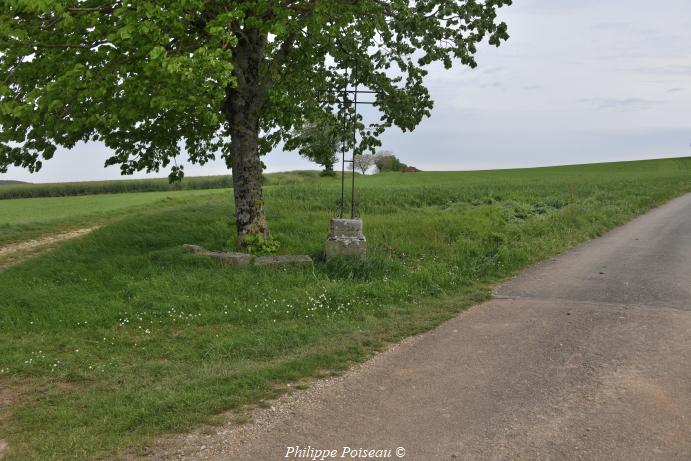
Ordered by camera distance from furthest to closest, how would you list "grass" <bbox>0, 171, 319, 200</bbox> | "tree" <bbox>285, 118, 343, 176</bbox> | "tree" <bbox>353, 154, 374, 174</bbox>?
"tree" <bbox>353, 154, 374, 174</bbox> → "grass" <bbox>0, 171, 319, 200</bbox> → "tree" <bbox>285, 118, 343, 176</bbox>

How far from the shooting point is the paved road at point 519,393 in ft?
16.2

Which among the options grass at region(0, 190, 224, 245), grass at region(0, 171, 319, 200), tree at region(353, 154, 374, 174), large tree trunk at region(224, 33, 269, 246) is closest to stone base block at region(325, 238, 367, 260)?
large tree trunk at region(224, 33, 269, 246)

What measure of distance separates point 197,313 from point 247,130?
18.5 ft

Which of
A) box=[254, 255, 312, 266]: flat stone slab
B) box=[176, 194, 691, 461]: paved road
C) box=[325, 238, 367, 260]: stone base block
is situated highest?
box=[325, 238, 367, 260]: stone base block

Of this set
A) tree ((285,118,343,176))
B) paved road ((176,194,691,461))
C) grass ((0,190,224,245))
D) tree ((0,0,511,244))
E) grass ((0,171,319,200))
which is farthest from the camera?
grass ((0,171,319,200))

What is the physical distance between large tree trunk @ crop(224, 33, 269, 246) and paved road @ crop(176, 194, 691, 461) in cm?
685

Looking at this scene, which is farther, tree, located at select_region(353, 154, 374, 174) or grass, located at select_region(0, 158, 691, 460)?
tree, located at select_region(353, 154, 374, 174)

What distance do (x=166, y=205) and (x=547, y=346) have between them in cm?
2559

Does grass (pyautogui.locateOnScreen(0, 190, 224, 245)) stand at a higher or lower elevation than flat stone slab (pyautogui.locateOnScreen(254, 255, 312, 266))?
higher

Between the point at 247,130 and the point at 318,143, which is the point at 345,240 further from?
the point at 318,143

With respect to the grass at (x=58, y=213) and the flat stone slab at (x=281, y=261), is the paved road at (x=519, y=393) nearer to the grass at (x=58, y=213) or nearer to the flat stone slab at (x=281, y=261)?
the flat stone slab at (x=281, y=261)

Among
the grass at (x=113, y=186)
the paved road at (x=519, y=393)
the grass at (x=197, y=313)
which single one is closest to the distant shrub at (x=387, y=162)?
the grass at (x=113, y=186)

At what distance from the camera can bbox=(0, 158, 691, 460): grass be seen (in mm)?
6027

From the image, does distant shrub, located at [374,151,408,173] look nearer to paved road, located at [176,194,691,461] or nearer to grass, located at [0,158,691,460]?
grass, located at [0,158,691,460]
